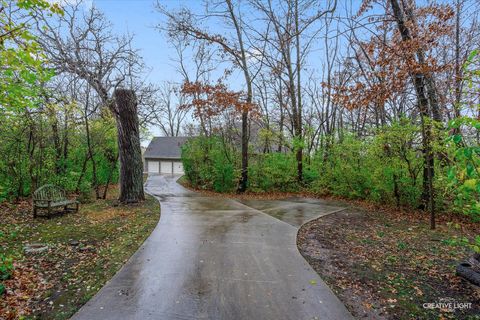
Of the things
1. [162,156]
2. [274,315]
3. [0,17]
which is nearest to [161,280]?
[274,315]

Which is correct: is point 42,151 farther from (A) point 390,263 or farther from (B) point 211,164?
(A) point 390,263

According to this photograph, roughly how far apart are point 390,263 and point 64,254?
17.7 feet

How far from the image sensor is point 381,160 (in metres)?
9.49

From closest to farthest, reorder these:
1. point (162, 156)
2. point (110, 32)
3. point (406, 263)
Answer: point (406, 263) → point (110, 32) → point (162, 156)

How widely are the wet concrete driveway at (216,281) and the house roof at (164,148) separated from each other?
28.1m

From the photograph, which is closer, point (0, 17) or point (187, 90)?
point (0, 17)

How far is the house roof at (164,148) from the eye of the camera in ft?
110

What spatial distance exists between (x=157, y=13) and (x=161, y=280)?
12399 mm

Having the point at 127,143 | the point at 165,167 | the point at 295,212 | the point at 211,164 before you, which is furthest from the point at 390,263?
the point at 165,167

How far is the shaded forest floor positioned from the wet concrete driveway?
36cm

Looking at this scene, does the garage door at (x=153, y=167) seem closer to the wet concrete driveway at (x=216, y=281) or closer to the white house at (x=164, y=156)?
the white house at (x=164, y=156)

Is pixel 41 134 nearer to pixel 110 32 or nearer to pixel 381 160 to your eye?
pixel 110 32

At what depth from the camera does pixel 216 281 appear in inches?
141

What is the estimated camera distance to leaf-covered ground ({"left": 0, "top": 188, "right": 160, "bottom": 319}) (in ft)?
10.2
